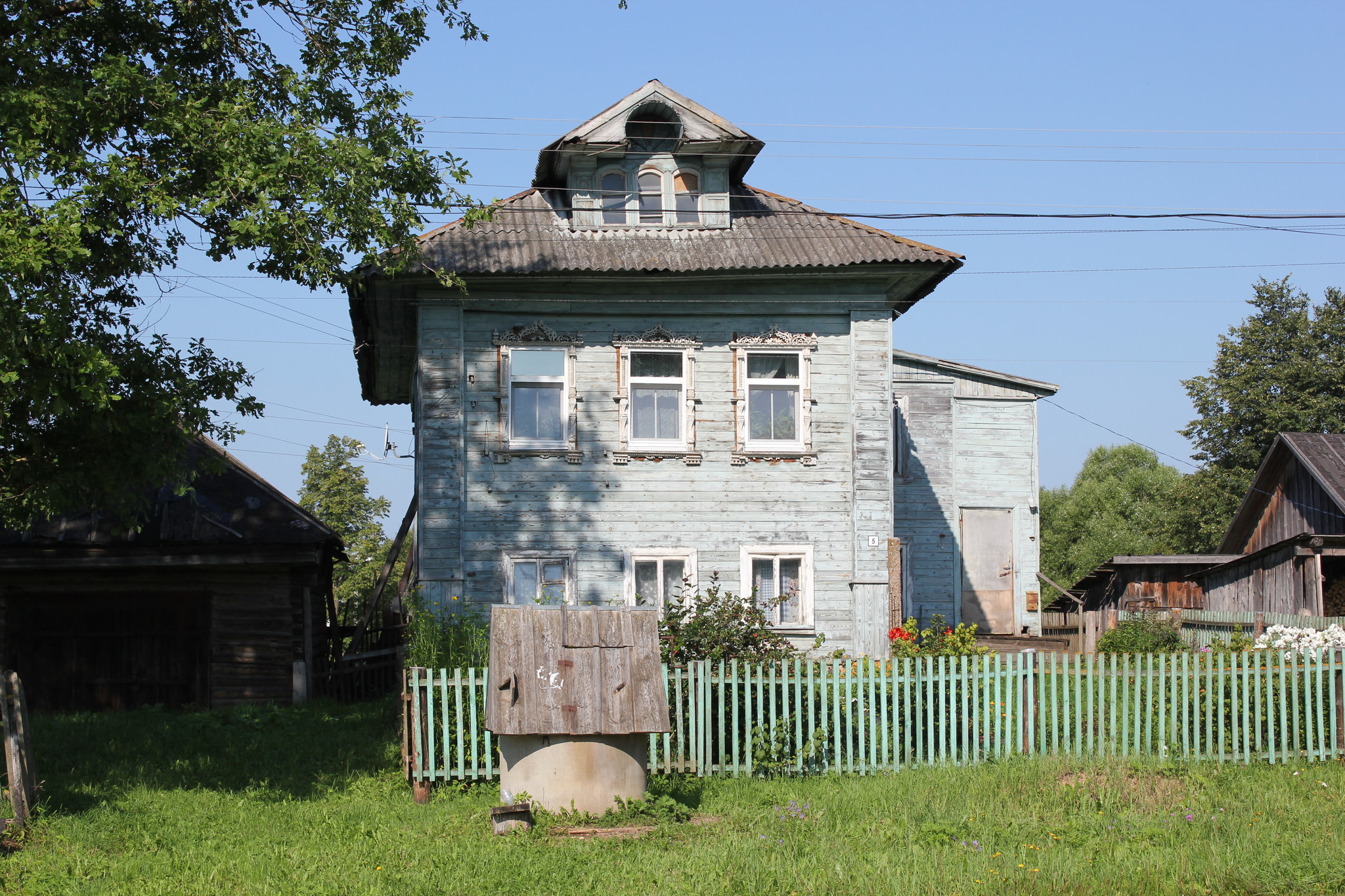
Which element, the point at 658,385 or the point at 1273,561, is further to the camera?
the point at 1273,561

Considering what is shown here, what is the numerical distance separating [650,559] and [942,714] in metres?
6.09

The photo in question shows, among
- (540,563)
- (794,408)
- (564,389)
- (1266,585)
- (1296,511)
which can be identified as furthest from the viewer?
(1296,511)

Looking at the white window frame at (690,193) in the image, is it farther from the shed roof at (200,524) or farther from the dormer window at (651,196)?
the shed roof at (200,524)

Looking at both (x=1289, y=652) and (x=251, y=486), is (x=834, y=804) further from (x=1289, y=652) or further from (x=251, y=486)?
(x=251, y=486)

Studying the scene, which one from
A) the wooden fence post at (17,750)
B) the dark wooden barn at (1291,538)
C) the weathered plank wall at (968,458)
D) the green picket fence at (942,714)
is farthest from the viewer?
the weathered plank wall at (968,458)

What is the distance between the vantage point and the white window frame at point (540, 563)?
17672 mm

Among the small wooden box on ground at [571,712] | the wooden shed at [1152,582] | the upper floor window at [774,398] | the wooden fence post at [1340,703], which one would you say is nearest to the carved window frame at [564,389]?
the upper floor window at [774,398]

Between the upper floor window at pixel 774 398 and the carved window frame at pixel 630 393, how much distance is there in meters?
0.90

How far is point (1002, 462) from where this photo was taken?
25.9 m

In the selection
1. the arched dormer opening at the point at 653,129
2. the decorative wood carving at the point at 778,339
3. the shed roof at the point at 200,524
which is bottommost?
the shed roof at the point at 200,524

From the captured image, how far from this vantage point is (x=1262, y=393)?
4397cm

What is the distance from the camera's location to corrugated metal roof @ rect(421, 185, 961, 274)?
1764 centimetres

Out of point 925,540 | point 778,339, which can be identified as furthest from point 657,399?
point 925,540

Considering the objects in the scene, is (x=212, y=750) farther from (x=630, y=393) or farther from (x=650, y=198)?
(x=650, y=198)
